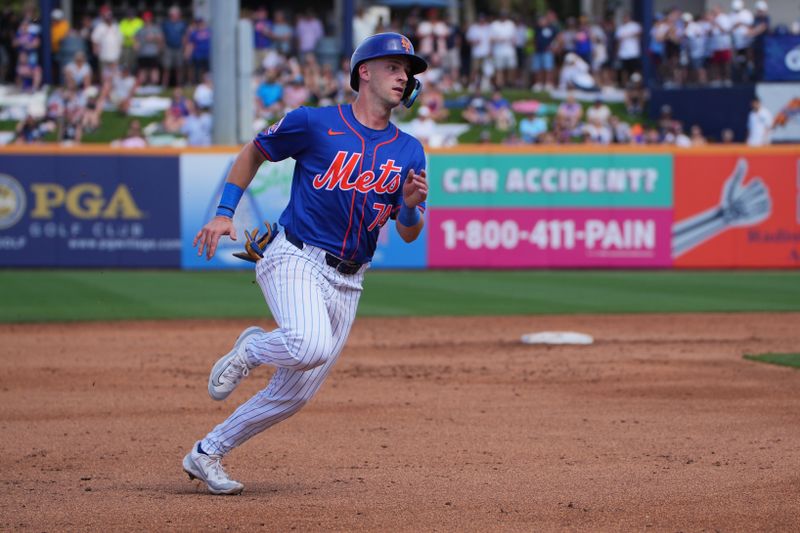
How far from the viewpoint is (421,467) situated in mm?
6820

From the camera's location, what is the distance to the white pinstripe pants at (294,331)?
5659 mm

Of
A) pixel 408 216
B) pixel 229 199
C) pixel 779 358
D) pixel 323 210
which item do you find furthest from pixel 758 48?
pixel 229 199

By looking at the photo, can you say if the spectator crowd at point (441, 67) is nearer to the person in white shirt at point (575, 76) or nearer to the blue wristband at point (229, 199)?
the person in white shirt at point (575, 76)

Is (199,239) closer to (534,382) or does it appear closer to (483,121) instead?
(534,382)

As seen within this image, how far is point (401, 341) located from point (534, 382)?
10.2 ft

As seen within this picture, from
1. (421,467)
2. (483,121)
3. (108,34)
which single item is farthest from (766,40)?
(421,467)

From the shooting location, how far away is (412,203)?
5930 mm

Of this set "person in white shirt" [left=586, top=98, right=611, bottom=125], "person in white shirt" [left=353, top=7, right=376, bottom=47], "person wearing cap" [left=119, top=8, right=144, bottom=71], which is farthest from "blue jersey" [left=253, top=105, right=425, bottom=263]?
"person in white shirt" [left=353, top=7, right=376, bottom=47]

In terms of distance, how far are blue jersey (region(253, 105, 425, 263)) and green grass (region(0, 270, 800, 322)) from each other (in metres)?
9.26

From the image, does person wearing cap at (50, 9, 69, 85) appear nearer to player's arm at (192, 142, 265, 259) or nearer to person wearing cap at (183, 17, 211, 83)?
person wearing cap at (183, 17, 211, 83)

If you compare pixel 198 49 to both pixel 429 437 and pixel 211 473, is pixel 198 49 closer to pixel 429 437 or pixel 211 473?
pixel 429 437

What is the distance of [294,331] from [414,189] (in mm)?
876

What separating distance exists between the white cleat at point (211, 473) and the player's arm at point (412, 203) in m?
1.45

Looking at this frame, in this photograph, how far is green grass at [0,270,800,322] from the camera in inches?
613
